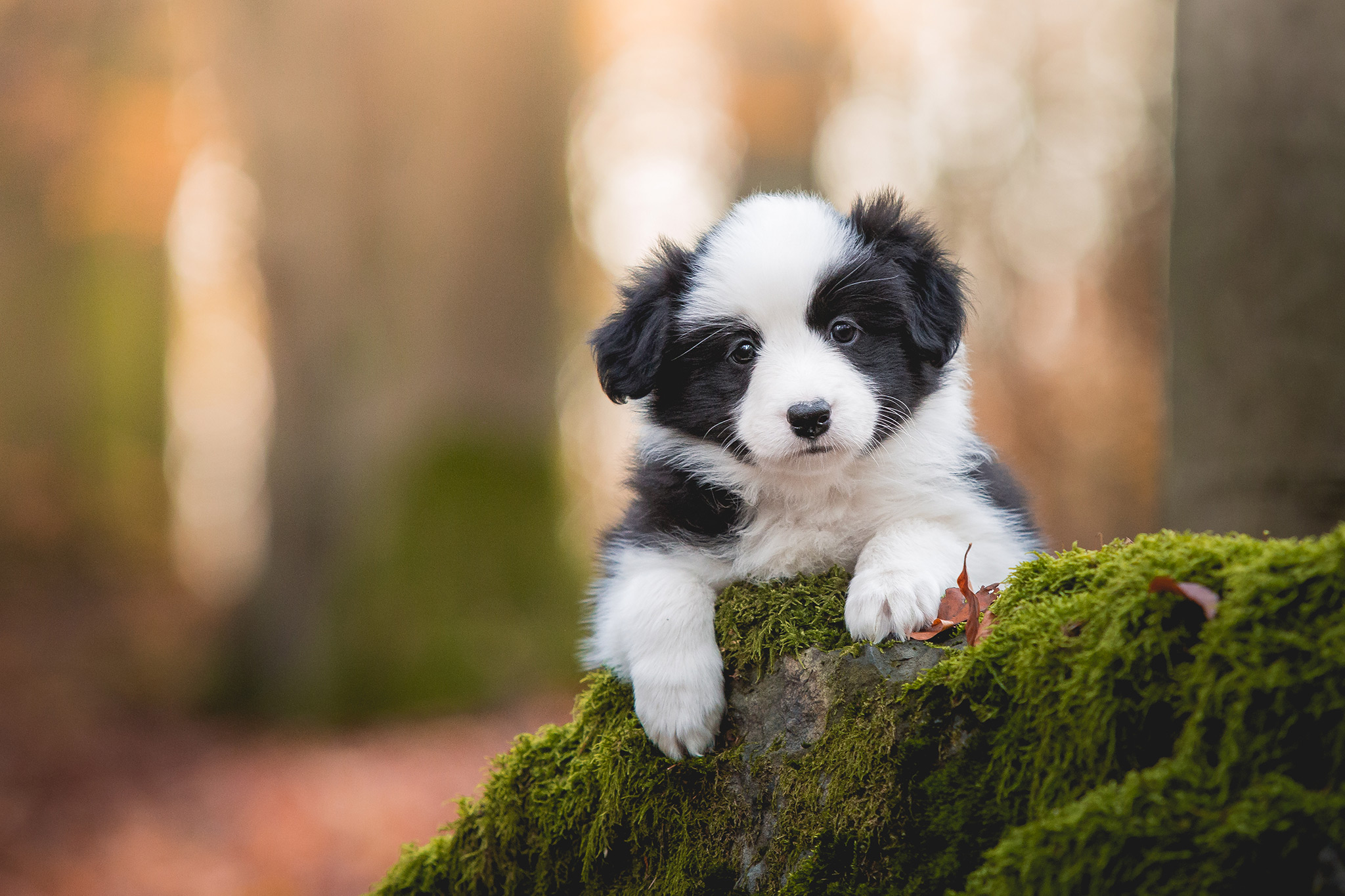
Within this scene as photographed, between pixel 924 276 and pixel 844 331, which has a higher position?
pixel 924 276

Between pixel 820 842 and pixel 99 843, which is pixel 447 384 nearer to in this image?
pixel 99 843

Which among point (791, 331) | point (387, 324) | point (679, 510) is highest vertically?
point (387, 324)

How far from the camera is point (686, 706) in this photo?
2.07 metres

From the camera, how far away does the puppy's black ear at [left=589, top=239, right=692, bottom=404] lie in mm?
2650

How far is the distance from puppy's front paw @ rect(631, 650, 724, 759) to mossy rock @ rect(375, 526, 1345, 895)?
1.6 inches

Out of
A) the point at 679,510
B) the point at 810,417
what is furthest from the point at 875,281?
the point at 679,510

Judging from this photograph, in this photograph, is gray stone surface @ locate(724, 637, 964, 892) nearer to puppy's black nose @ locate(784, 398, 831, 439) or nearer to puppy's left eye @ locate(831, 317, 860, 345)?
puppy's black nose @ locate(784, 398, 831, 439)

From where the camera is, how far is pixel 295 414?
7.74m

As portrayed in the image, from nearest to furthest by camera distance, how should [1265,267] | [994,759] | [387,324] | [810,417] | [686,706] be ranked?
[994,759] < [686,706] < [810,417] < [1265,267] < [387,324]

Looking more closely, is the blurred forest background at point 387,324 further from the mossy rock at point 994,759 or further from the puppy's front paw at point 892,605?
the mossy rock at point 994,759

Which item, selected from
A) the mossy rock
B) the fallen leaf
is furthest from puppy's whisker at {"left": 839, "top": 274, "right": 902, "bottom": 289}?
the fallen leaf

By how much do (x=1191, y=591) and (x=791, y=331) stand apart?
48.8 inches

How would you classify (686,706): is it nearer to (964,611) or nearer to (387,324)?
(964,611)

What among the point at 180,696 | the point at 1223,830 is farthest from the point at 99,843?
the point at 1223,830
